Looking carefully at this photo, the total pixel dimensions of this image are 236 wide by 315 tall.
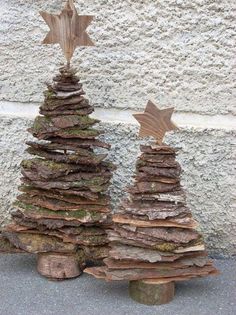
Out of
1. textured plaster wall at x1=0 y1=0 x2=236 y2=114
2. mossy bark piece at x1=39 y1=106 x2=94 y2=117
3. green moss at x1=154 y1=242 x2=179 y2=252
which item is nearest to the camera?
green moss at x1=154 y1=242 x2=179 y2=252

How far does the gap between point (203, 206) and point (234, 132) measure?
0.21 m

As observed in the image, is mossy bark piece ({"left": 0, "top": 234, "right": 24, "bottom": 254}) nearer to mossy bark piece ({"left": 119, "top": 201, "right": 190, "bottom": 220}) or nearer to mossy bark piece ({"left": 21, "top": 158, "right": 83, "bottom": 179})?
mossy bark piece ({"left": 21, "top": 158, "right": 83, "bottom": 179})

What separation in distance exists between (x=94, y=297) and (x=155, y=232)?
21 cm

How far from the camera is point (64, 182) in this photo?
1.29m

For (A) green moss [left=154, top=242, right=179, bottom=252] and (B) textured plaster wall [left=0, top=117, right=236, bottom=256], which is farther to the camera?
(B) textured plaster wall [left=0, top=117, right=236, bottom=256]

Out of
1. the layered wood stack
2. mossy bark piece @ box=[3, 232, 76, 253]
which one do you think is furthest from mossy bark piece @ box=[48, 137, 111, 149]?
mossy bark piece @ box=[3, 232, 76, 253]

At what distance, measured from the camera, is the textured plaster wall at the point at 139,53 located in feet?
4.61

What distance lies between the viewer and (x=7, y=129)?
5.02ft

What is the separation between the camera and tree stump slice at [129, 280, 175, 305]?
1.20 metres

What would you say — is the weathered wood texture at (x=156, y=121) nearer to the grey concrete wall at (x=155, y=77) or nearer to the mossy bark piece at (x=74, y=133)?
the mossy bark piece at (x=74, y=133)

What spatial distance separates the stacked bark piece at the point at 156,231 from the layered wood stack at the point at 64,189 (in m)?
0.12

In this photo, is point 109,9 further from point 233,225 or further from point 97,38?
point 233,225

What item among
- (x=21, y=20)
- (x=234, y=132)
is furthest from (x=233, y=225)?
(x=21, y=20)

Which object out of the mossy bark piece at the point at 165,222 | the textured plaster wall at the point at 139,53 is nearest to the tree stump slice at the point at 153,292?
the mossy bark piece at the point at 165,222
